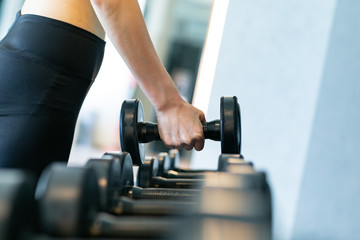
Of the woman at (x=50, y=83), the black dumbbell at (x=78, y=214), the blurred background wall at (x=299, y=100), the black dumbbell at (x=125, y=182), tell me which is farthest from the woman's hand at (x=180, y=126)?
the blurred background wall at (x=299, y=100)

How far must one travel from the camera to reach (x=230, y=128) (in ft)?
2.95

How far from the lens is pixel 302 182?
168cm

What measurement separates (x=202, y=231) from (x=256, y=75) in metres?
1.45

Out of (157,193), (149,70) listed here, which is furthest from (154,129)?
(157,193)

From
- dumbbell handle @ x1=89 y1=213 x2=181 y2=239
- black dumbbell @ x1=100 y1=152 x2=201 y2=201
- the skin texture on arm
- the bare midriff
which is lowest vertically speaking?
dumbbell handle @ x1=89 y1=213 x2=181 y2=239

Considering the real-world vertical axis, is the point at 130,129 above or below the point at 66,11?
below

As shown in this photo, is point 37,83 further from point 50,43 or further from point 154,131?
point 154,131

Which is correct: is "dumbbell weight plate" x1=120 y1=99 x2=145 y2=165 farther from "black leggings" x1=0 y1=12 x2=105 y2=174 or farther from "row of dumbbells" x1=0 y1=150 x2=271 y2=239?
"row of dumbbells" x1=0 y1=150 x2=271 y2=239

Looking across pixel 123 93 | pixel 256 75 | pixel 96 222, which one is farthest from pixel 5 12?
pixel 96 222

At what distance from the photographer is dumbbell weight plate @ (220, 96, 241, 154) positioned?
2.93 ft

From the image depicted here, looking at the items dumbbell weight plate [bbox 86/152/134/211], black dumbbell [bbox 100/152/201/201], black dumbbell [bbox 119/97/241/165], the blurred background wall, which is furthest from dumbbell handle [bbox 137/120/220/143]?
the blurred background wall

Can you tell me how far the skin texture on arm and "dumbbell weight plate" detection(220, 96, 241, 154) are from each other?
7cm

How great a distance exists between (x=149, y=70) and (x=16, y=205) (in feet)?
1.85

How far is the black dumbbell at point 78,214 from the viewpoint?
40 cm
